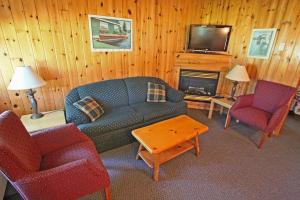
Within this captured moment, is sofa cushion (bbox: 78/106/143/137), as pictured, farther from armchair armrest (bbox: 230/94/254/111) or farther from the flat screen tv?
the flat screen tv

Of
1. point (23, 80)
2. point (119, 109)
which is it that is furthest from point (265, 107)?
point (23, 80)

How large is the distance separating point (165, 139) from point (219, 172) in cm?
79

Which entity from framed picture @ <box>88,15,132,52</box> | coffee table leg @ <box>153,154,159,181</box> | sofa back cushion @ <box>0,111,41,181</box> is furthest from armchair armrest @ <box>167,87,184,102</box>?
sofa back cushion @ <box>0,111,41,181</box>

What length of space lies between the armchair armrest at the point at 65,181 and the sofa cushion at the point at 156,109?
1230 millimetres

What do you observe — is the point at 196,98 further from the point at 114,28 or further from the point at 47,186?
the point at 47,186

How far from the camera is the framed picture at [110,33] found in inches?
104

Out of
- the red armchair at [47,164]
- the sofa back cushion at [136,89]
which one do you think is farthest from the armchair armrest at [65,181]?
the sofa back cushion at [136,89]

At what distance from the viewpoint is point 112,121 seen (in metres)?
2.27

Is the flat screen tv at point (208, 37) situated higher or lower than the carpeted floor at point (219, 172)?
higher

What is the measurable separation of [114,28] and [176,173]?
2421 mm

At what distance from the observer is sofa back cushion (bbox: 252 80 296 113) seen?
2.50 m

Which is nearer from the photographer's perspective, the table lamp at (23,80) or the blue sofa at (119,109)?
the table lamp at (23,80)

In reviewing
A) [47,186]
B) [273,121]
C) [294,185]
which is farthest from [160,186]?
[273,121]

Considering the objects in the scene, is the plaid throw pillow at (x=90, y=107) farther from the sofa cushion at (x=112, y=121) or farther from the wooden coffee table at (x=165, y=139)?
the wooden coffee table at (x=165, y=139)
